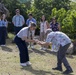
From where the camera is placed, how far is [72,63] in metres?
11.5

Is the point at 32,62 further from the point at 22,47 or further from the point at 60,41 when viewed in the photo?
the point at 60,41

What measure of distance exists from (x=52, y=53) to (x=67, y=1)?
8540mm

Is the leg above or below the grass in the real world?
above

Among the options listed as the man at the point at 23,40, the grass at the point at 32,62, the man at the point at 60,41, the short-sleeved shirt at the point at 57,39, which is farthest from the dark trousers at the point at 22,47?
the short-sleeved shirt at the point at 57,39

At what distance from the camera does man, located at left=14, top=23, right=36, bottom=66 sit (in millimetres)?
9876

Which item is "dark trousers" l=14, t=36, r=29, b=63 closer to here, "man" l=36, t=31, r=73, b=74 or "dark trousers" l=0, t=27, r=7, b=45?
"man" l=36, t=31, r=73, b=74

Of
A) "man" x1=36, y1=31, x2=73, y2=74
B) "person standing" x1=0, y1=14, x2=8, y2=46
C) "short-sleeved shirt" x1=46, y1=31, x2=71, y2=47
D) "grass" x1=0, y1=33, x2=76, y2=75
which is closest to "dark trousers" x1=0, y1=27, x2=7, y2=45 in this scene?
"person standing" x1=0, y1=14, x2=8, y2=46

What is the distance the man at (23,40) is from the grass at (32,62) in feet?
0.92

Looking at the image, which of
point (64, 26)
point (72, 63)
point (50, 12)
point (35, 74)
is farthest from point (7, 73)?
point (50, 12)

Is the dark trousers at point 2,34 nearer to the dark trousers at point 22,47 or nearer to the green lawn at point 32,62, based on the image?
the green lawn at point 32,62

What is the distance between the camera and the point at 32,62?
37.1ft

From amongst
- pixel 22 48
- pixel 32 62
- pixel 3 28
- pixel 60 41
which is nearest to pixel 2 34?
pixel 3 28

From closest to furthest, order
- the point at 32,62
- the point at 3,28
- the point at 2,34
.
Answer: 1. the point at 32,62
2. the point at 3,28
3. the point at 2,34

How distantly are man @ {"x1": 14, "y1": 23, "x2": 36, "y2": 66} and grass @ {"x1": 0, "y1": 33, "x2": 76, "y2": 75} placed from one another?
0.28m
